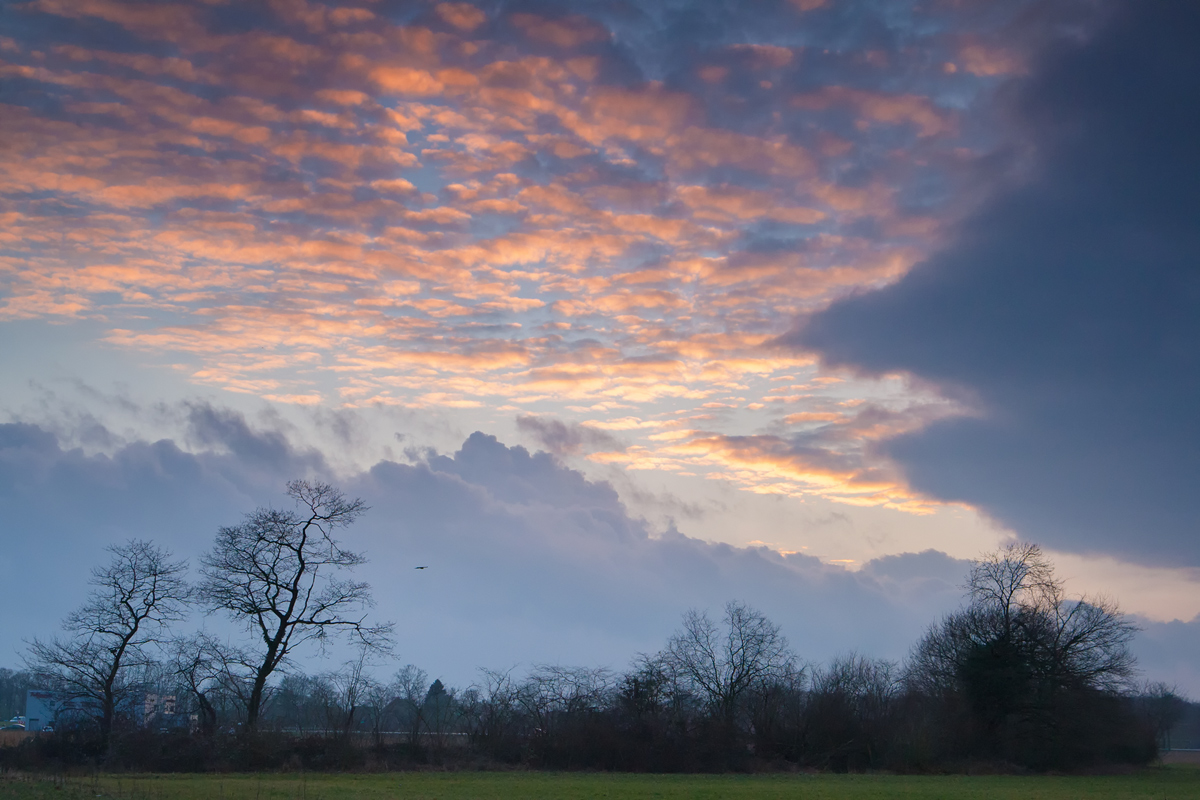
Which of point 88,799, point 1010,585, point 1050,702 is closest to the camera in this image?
point 88,799

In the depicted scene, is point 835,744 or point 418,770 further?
point 835,744

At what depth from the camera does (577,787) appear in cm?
3456

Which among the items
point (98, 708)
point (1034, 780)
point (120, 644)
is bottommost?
point (1034, 780)

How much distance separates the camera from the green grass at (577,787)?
2778 centimetres

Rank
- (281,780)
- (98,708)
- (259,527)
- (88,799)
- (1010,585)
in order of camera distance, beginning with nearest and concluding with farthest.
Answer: (88,799) < (281,780) < (98,708) < (259,527) < (1010,585)

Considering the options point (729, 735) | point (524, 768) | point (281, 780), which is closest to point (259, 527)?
point (281, 780)

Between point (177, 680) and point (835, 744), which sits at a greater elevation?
point (177, 680)

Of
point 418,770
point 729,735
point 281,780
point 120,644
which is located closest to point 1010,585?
point 729,735

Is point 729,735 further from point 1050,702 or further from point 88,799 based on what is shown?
point 88,799

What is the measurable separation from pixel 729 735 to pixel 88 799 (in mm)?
36049

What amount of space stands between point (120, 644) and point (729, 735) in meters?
33.4

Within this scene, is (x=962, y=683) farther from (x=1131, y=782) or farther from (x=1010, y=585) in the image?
(x=1131, y=782)

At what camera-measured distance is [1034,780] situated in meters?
47.3

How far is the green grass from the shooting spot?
91.1 feet
